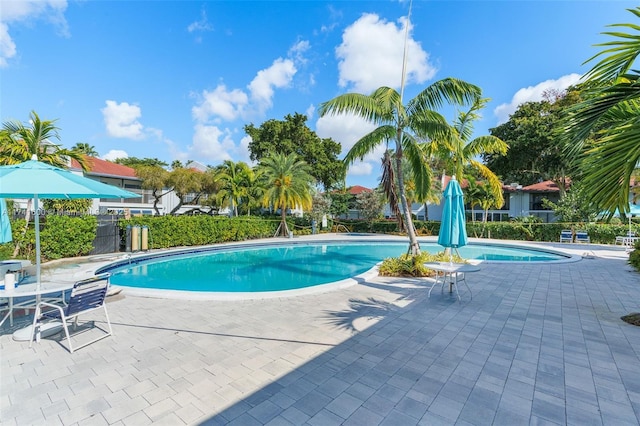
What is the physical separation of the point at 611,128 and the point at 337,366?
15.3 feet

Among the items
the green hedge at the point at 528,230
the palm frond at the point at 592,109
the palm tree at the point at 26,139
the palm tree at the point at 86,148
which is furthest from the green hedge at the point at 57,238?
the palm tree at the point at 86,148

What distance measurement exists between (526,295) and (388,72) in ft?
27.5

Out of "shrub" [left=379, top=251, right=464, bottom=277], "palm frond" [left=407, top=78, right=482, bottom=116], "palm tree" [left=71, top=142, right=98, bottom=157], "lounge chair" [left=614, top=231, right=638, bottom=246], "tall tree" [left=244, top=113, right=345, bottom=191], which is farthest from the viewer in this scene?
"palm tree" [left=71, top=142, right=98, bottom=157]

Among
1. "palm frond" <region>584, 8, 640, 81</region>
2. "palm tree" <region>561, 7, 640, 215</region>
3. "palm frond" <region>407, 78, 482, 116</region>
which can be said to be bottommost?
"palm tree" <region>561, 7, 640, 215</region>

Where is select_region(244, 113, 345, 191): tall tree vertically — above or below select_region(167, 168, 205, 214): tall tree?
above

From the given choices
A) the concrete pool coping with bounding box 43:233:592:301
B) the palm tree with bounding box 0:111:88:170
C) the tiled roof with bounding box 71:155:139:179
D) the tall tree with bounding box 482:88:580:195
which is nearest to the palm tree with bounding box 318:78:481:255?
the concrete pool coping with bounding box 43:233:592:301

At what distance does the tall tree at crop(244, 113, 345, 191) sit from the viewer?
3478 cm

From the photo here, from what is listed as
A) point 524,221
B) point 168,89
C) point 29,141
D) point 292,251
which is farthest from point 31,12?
point 524,221

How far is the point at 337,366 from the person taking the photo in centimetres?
386

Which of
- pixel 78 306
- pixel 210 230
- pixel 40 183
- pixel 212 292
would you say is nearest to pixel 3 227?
pixel 40 183

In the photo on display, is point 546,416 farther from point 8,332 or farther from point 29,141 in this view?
point 29,141

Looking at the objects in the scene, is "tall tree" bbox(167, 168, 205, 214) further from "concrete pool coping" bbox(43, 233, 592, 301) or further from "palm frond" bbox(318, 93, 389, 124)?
"palm frond" bbox(318, 93, 389, 124)

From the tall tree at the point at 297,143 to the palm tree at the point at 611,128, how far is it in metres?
30.0

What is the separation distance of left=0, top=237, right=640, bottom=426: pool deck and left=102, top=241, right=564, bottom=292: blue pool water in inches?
151
